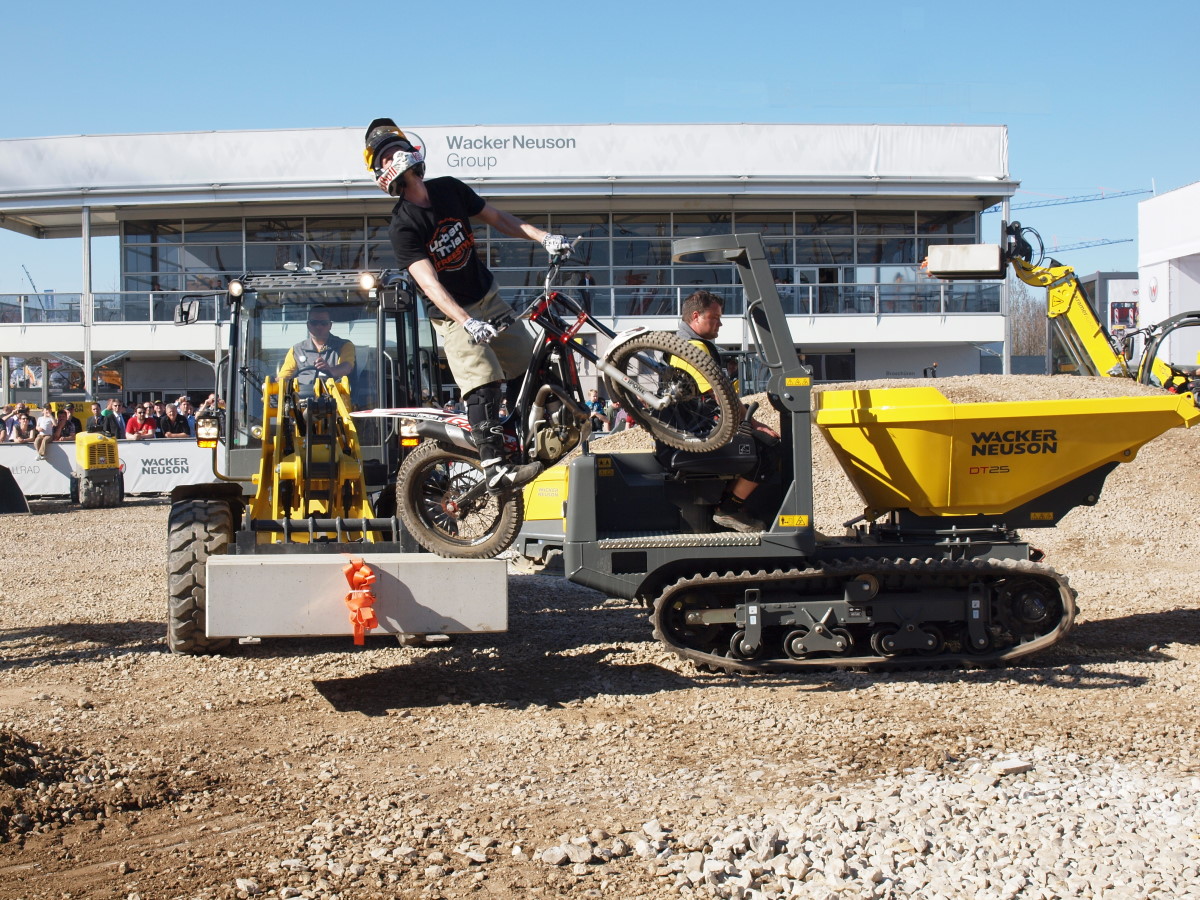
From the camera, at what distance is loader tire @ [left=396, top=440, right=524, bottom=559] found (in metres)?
6.14

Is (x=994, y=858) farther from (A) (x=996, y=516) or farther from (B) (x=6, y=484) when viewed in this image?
(B) (x=6, y=484)

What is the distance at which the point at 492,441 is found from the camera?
19.2ft

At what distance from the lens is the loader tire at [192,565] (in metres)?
6.70

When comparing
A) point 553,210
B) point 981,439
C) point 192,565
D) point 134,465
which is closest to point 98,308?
point 134,465

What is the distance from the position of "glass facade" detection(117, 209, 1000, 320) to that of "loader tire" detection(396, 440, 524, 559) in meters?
21.9

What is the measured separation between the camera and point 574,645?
752 centimetres

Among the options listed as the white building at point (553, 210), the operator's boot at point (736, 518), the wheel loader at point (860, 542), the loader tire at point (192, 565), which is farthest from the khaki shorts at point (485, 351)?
the white building at point (553, 210)

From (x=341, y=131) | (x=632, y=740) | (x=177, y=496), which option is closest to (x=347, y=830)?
(x=632, y=740)

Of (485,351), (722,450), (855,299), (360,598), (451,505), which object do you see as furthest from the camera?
(855,299)

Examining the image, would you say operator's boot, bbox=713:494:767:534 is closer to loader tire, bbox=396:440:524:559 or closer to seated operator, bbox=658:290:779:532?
seated operator, bbox=658:290:779:532

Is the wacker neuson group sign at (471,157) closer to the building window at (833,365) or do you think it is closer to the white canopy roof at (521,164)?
the white canopy roof at (521,164)

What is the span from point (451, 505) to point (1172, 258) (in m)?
37.7

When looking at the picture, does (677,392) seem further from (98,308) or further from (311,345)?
(98,308)

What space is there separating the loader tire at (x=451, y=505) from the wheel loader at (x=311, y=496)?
8.7 inches
